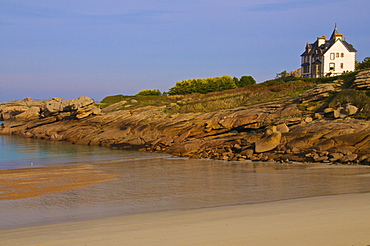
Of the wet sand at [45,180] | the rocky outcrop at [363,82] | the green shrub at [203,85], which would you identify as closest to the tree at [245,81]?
the green shrub at [203,85]

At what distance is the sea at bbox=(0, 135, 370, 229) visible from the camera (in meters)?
11.7


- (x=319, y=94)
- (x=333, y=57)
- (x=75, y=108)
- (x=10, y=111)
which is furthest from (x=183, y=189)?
(x=10, y=111)

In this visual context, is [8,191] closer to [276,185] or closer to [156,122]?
[276,185]

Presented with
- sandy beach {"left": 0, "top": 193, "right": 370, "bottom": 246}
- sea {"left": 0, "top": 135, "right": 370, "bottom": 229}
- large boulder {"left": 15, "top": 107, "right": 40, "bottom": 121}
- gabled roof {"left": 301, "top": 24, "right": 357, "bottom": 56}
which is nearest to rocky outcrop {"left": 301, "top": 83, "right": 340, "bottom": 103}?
sea {"left": 0, "top": 135, "right": 370, "bottom": 229}

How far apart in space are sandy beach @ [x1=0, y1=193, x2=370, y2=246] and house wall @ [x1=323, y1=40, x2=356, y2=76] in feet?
189

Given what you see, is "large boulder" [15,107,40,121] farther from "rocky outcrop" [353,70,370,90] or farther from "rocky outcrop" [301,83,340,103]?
"rocky outcrop" [353,70,370,90]

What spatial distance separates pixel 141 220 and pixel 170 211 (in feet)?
4.63

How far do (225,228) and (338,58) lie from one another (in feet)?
205

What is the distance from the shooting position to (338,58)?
64.4 m

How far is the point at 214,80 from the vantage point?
228ft

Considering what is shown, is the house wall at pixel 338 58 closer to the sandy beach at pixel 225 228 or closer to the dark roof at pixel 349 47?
the dark roof at pixel 349 47

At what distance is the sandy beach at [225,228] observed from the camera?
25.5 ft

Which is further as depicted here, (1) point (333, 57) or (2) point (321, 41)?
(2) point (321, 41)

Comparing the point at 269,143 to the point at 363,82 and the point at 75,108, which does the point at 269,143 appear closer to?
the point at 363,82
